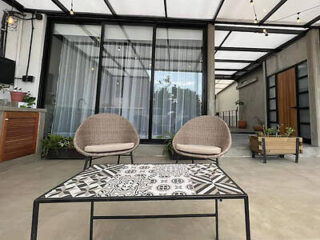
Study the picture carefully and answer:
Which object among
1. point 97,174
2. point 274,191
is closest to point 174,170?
point 97,174

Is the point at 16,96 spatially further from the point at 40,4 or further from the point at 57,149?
the point at 40,4

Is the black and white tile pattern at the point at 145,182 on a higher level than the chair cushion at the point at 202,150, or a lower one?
lower

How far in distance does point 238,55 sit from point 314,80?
8.42 ft

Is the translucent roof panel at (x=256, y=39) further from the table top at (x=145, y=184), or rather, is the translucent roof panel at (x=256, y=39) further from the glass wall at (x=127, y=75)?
the table top at (x=145, y=184)

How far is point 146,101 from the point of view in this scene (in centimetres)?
361

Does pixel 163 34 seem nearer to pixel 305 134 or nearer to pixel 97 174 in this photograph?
pixel 97 174

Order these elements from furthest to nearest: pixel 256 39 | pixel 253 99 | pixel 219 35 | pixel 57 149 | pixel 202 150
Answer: pixel 253 99 < pixel 256 39 < pixel 219 35 < pixel 57 149 < pixel 202 150

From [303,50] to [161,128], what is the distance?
4.61m

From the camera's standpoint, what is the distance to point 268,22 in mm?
3697

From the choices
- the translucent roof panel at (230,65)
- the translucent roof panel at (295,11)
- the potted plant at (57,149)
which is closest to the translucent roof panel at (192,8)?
the translucent roof panel at (295,11)

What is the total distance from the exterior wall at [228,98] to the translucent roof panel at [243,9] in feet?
20.2

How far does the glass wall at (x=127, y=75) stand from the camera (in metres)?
3.51

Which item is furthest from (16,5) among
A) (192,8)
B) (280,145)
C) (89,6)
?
(280,145)

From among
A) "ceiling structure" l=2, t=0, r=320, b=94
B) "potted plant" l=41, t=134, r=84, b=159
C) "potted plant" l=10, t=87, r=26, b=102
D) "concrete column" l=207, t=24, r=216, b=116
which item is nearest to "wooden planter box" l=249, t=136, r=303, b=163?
"concrete column" l=207, t=24, r=216, b=116
